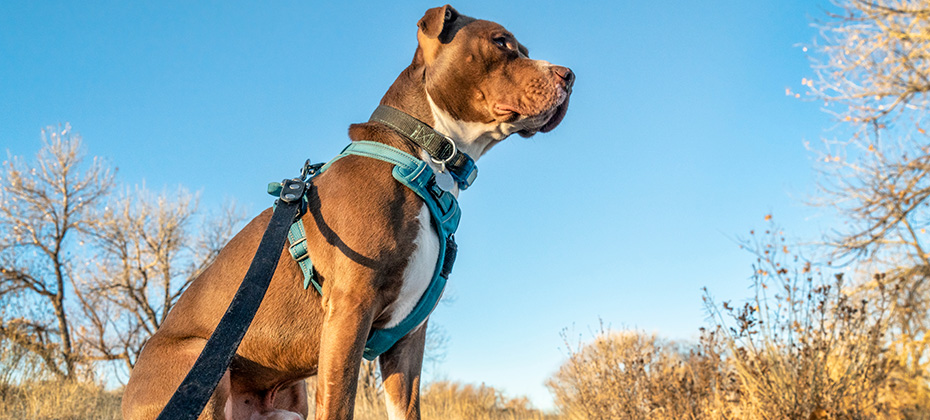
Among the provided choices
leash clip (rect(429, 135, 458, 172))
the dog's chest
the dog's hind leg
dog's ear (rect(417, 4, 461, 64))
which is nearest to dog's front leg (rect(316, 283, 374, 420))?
the dog's chest

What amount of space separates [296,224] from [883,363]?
6.53 m

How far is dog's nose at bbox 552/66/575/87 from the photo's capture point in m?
2.71

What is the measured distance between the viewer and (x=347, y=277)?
2.21 metres

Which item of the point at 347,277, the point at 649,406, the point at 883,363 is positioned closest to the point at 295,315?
the point at 347,277

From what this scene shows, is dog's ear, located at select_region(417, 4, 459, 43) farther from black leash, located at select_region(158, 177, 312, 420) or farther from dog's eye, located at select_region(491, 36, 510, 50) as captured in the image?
black leash, located at select_region(158, 177, 312, 420)

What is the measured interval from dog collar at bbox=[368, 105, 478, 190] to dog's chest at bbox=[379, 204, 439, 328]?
0.95 feet

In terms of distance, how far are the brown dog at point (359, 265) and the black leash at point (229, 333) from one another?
26 cm

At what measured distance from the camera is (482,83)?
2.68 meters

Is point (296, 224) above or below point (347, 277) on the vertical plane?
above

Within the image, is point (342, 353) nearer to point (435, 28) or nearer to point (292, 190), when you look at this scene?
point (292, 190)

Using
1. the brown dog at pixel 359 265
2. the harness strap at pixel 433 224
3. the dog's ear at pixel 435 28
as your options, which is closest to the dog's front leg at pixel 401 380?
the brown dog at pixel 359 265

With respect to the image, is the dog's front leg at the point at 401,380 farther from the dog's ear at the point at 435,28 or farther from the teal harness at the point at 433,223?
the dog's ear at the point at 435,28

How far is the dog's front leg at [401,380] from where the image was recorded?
264 cm

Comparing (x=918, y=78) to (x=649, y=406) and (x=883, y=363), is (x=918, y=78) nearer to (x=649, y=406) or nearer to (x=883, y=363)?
(x=883, y=363)
